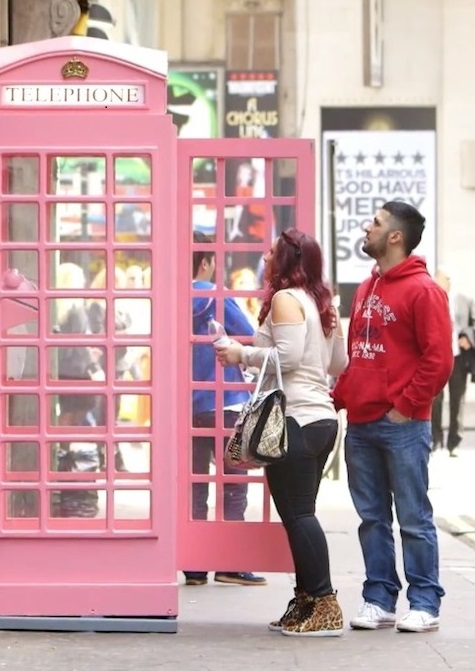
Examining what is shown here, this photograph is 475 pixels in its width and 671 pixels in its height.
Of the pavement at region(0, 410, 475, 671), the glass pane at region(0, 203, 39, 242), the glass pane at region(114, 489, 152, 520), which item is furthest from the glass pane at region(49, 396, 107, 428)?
the pavement at region(0, 410, 475, 671)

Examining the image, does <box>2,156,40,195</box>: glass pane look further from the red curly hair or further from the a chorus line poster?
the a chorus line poster

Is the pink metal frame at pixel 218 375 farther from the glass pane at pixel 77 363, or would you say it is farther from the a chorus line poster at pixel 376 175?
the a chorus line poster at pixel 376 175

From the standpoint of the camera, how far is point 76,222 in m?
10.7

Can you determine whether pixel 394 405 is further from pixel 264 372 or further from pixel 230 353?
pixel 230 353

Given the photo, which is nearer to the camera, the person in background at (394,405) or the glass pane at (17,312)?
the person in background at (394,405)

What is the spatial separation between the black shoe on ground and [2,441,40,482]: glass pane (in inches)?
63.1

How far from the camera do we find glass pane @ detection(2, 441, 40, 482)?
23.1 feet

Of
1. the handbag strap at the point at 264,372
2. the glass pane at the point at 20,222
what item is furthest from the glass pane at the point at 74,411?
the handbag strap at the point at 264,372

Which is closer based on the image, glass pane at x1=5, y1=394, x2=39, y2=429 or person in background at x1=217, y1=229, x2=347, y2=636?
person in background at x1=217, y1=229, x2=347, y2=636

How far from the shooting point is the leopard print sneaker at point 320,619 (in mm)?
7004

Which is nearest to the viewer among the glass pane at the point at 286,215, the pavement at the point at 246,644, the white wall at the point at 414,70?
the pavement at the point at 246,644

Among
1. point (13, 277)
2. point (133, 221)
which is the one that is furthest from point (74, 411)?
point (133, 221)

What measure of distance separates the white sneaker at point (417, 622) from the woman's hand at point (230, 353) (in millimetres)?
1256

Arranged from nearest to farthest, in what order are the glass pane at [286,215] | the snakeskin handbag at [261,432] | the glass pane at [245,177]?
the snakeskin handbag at [261,432] < the glass pane at [286,215] < the glass pane at [245,177]
